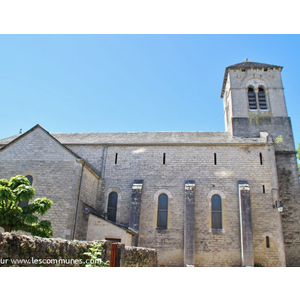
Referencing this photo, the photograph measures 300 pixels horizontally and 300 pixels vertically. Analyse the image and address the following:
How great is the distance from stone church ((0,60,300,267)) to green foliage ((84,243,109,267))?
781 centimetres

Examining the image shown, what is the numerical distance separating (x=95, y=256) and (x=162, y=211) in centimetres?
1177

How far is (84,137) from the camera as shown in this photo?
23.0 metres

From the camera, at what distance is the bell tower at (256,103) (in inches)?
848

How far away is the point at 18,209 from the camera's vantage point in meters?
10.7

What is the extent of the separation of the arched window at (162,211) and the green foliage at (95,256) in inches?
425

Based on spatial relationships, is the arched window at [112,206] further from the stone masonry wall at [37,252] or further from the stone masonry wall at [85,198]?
the stone masonry wall at [37,252]

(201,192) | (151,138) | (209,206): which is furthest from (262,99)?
(209,206)

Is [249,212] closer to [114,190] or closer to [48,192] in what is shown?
[114,190]

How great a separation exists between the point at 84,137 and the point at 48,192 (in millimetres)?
8097

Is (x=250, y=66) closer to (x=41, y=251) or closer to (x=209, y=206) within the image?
(x=209, y=206)

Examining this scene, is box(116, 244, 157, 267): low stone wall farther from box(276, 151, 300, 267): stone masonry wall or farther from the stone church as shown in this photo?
box(276, 151, 300, 267): stone masonry wall

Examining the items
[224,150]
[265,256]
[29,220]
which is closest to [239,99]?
[224,150]

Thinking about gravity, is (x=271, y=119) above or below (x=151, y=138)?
above

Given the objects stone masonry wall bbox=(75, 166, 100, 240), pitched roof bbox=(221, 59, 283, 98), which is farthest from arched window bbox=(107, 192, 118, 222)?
pitched roof bbox=(221, 59, 283, 98)
